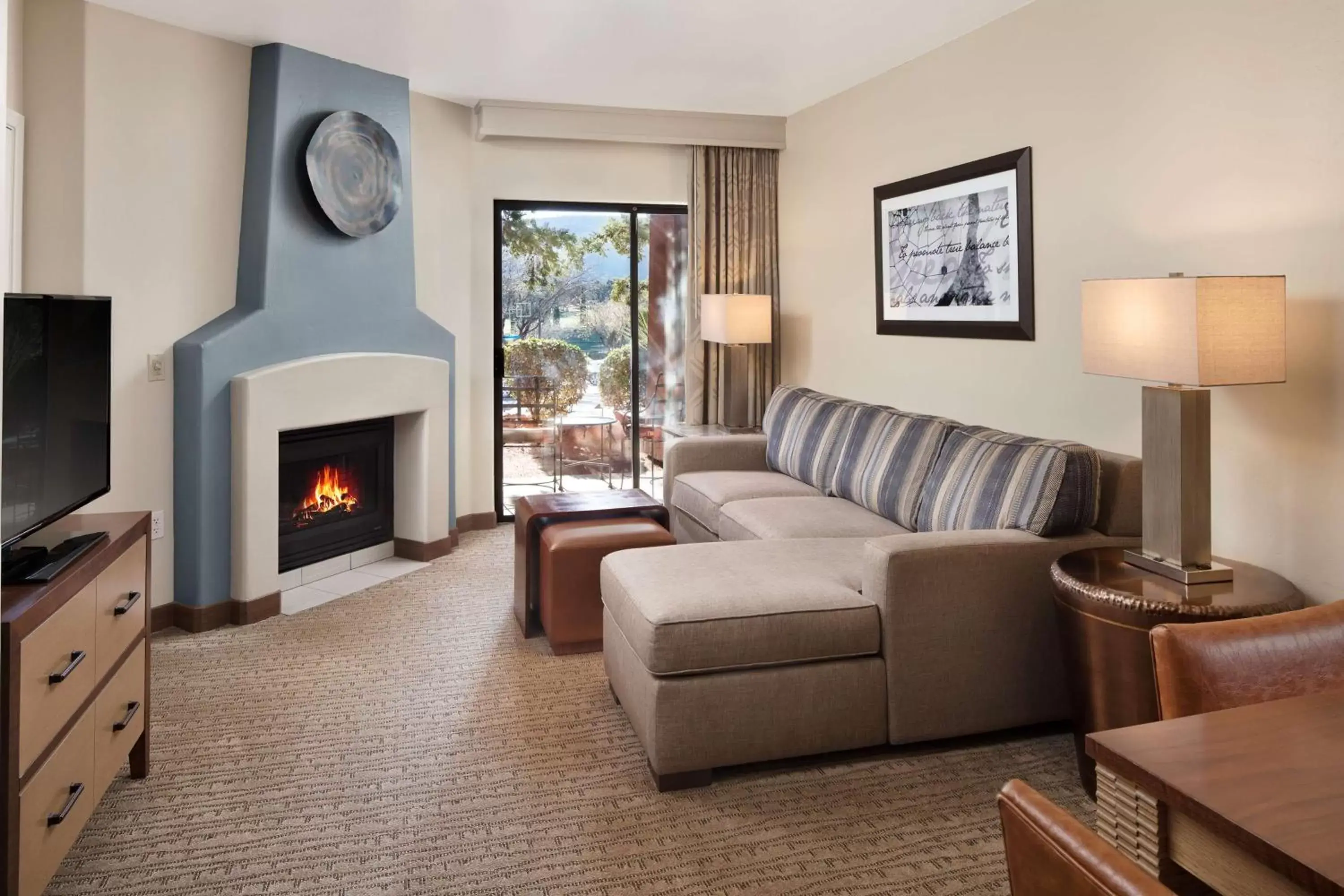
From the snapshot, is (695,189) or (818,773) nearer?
(818,773)

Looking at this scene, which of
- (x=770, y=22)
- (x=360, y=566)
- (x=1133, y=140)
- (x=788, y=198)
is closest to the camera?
(x=1133, y=140)

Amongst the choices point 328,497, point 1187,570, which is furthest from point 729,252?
point 1187,570

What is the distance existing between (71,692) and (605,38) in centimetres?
332

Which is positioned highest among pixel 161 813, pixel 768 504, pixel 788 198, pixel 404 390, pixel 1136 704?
pixel 788 198

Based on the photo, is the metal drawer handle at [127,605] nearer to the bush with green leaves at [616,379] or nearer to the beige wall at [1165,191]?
the beige wall at [1165,191]

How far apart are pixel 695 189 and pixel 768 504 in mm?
2644

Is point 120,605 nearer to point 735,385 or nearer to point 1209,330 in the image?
point 1209,330

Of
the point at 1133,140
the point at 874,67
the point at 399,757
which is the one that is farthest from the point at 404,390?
the point at 1133,140

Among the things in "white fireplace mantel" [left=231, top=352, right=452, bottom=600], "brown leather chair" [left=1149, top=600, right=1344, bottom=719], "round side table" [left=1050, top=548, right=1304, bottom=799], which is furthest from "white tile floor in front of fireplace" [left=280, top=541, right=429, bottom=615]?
"brown leather chair" [left=1149, top=600, right=1344, bottom=719]

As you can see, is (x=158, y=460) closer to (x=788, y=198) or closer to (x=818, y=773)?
(x=818, y=773)

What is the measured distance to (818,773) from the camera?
2.74m

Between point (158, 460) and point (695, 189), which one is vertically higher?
point (695, 189)

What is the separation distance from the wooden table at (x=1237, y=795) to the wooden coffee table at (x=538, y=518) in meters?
2.89

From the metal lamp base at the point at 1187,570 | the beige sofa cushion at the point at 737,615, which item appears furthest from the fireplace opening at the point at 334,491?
the metal lamp base at the point at 1187,570
